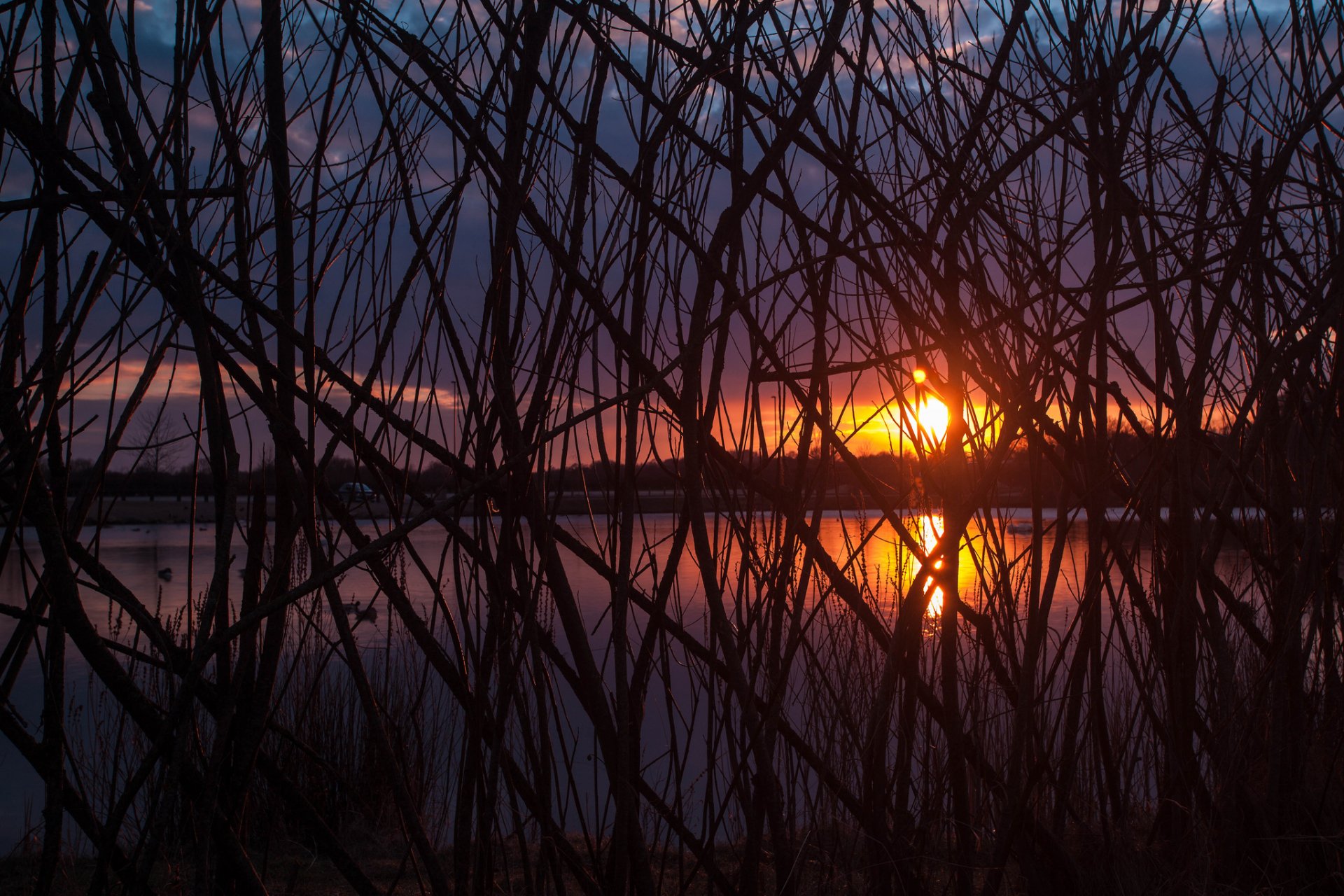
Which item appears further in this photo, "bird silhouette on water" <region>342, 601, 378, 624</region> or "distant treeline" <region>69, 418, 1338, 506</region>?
"bird silhouette on water" <region>342, 601, 378, 624</region>

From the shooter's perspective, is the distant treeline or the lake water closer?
the distant treeline

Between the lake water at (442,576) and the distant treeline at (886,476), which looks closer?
the distant treeline at (886,476)

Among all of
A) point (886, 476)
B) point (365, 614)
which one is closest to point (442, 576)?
point (365, 614)

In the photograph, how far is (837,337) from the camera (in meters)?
0.93

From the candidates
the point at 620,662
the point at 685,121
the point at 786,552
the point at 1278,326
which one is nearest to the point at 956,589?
the point at 786,552

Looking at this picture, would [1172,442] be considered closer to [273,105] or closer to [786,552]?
[786,552]

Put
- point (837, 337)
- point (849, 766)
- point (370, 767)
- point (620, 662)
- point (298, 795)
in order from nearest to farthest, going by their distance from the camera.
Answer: point (620, 662) < point (298, 795) < point (837, 337) < point (849, 766) < point (370, 767)

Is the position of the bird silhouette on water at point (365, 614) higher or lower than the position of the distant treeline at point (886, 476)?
lower

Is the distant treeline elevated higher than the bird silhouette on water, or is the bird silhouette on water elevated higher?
the distant treeline

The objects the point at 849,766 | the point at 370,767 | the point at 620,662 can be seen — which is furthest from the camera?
the point at 370,767

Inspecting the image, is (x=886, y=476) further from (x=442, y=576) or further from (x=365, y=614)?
(x=442, y=576)

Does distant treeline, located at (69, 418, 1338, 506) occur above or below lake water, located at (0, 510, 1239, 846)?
above

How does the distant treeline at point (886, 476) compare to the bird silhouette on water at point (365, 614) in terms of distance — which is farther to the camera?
the bird silhouette on water at point (365, 614)

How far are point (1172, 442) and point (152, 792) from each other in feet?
3.16
